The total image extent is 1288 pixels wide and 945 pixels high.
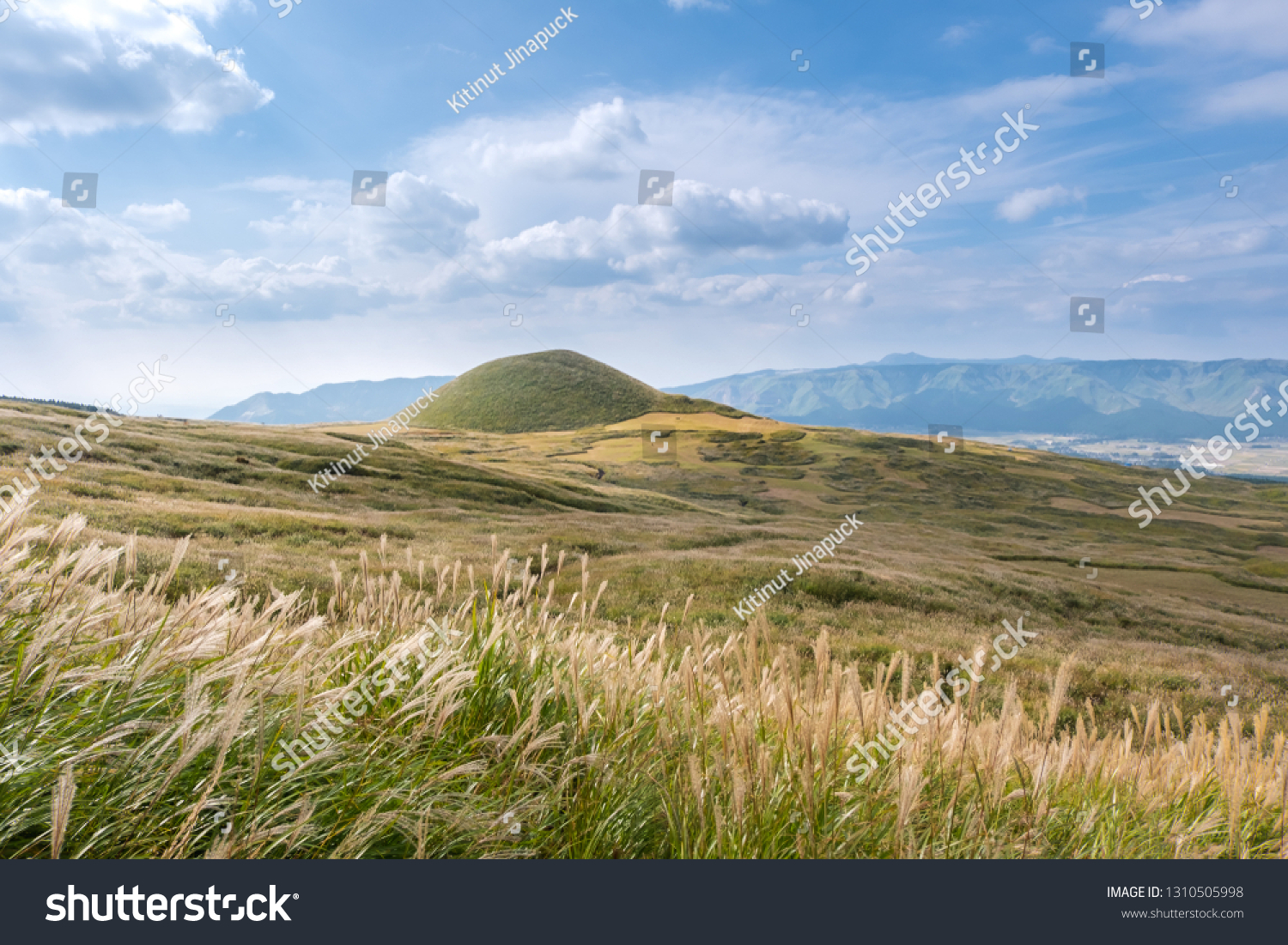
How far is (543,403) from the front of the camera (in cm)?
17988

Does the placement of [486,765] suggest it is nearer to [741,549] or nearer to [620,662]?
[620,662]

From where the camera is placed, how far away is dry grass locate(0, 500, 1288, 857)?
2340 millimetres

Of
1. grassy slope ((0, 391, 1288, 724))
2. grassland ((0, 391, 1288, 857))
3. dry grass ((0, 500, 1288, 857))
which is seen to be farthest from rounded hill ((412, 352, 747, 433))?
dry grass ((0, 500, 1288, 857))

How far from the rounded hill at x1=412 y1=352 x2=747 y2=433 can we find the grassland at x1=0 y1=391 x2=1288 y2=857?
108 meters

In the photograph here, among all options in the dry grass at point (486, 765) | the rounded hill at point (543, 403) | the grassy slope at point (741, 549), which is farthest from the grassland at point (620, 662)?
the rounded hill at point (543, 403)

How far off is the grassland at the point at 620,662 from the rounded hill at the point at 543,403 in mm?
107862

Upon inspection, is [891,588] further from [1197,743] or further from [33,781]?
[33,781]

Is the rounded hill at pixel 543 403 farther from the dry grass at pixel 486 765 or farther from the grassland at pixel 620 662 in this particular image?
the dry grass at pixel 486 765

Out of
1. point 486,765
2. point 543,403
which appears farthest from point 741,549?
point 543,403

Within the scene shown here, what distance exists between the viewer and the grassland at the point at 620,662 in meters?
2.67

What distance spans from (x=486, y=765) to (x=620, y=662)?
1340 mm

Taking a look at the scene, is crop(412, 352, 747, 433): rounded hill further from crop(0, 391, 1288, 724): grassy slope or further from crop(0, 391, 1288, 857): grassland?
crop(0, 391, 1288, 857): grassland

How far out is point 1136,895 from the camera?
8.45 feet

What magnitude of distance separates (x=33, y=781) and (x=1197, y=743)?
21.4 feet
